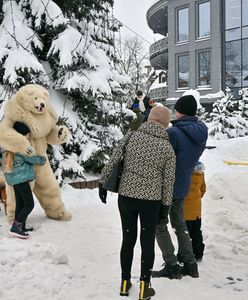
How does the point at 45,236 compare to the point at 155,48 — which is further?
the point at 155,48

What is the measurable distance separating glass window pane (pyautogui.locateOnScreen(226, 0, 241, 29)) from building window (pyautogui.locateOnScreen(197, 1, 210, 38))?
4.92 ft

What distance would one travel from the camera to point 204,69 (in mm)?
29281

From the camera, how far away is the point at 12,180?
5508mm

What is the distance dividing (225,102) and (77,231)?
13.7 meters

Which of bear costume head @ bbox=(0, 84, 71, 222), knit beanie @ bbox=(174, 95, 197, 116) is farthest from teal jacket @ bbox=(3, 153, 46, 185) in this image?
knit beanie @ bbox=(174, 95, 197, 116)

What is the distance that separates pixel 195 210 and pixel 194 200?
0.35 feet

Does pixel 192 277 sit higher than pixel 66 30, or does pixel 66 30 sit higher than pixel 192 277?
pixel 66 30

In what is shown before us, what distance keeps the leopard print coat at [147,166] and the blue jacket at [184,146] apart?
0.43m

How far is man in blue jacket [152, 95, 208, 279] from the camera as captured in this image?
4223mm

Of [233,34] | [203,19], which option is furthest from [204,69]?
[203,19]

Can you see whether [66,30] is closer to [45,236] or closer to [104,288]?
[45,236]

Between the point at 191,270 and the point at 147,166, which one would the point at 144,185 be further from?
the point at 191,270

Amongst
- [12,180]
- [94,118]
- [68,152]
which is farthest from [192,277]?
[94,118]

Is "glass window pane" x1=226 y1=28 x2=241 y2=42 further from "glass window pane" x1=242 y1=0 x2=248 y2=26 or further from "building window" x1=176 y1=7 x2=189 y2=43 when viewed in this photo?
"building window" x1=176 y1=7 x2=189 y2=43
